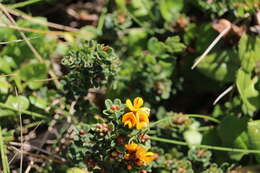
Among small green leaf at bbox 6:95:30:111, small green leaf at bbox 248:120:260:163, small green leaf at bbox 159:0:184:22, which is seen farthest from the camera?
small green leaf at bbox 159:0:184:22

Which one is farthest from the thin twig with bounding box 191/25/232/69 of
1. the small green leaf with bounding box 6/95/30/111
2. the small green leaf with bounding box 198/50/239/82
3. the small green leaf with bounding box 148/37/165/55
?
the small green leaf with bounding box 6/95/30/111

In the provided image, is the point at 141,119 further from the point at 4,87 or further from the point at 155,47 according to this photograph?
the point at 4,87

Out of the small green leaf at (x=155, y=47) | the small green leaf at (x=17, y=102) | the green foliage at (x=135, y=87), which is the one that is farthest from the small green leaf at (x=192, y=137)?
the small green leaf at (x=17, y=102)

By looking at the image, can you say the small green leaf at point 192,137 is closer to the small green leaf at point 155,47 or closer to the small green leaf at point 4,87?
the small green leaf at point 155,47

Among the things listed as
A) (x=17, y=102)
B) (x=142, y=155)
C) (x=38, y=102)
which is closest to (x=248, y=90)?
(x=142, y=155)

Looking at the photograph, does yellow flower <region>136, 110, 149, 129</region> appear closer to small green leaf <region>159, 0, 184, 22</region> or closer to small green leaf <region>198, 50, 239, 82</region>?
small green leaf <region>198, 50, 239, 82</region>

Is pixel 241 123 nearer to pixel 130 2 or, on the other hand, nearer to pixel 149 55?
pixel 149 55
